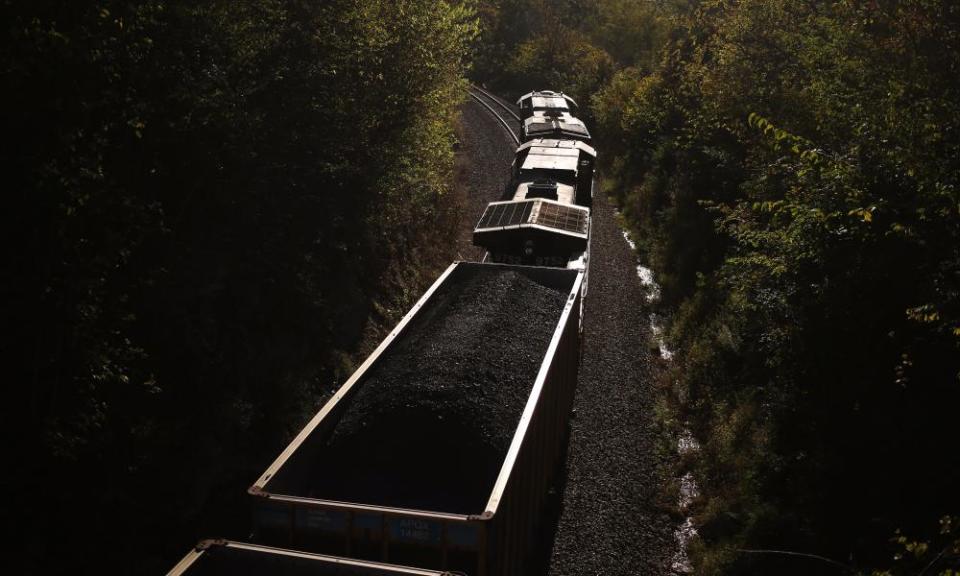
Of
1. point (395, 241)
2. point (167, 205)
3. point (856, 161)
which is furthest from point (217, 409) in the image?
point (856, 161)

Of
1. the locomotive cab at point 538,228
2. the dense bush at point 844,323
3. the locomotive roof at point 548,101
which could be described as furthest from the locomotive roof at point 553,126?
the dense bush at point 844,323

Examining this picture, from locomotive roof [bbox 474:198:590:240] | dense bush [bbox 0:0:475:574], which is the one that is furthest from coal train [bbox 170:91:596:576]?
dense bush [bbox 0:0:475:574]

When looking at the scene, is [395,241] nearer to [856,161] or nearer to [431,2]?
[431,2]

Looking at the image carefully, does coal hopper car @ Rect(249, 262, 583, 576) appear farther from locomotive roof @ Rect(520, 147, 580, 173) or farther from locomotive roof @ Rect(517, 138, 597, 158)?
locomotive roof @ Rect(517, 138, 597, 158)

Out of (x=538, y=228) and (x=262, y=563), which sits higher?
(x=538, y=228)

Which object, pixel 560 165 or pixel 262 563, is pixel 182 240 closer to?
pixel 262 563

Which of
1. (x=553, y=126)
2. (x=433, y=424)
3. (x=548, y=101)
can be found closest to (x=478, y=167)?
(x=548, y=101)

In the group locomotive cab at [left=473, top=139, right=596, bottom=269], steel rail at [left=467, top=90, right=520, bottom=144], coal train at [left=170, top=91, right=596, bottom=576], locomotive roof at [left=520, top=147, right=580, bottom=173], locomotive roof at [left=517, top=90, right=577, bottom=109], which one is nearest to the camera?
coal train at [left=170, top=91, right=596, bottom=576]
